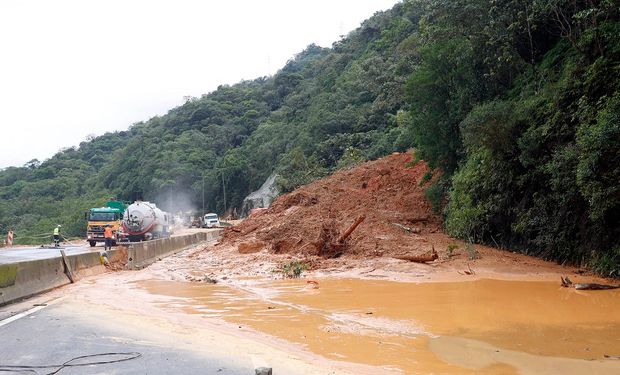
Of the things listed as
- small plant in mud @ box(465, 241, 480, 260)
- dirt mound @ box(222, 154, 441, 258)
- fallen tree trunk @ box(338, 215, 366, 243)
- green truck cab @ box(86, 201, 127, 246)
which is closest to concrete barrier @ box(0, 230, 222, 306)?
dirt mound @ box(222, 154, 441, 258)

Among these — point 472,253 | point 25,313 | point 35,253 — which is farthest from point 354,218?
point 35,253

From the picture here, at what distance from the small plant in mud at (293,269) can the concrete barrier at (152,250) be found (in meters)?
6.47

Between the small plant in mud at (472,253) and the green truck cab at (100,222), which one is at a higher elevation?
the green truck cab at (100,222)

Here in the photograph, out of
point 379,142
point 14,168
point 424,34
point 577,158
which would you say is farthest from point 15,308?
point 14,168

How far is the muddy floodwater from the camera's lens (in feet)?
19.9

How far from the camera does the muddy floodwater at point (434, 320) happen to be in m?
6.06

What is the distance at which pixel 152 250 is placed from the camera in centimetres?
2233

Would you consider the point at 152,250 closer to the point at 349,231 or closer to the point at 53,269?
the point at 53,269

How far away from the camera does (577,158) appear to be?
41.1 feet

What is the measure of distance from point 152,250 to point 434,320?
54.1 feet

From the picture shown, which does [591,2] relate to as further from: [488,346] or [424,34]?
[488,346]

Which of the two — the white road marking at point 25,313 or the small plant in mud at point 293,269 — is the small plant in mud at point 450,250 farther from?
the white road marking at point 25,313

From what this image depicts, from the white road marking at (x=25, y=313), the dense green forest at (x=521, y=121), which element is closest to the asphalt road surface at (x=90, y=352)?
the white road marking at (x=25, y=313)

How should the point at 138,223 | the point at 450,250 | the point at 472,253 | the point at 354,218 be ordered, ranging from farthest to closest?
1. the point at 138,223
2. the point at 354,218
3. the point at 450,250
4. the point at 472,253
